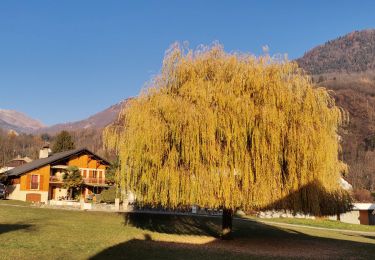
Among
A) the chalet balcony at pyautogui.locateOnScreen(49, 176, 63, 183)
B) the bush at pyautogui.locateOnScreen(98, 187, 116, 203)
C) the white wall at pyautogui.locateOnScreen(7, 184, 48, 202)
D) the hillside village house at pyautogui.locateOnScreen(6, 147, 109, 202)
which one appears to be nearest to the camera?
the bush at pyautogui.locateOnScreen(98, 187, 116, 203)

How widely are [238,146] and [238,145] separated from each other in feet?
0.15

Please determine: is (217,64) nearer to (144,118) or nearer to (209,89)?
(209,89)

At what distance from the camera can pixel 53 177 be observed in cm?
5572

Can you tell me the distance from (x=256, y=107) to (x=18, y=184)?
1700 inches

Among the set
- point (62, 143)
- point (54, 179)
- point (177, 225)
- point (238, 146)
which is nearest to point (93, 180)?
point (54, 179)

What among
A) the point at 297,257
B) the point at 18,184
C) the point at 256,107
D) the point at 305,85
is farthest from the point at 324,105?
the point at 18,184

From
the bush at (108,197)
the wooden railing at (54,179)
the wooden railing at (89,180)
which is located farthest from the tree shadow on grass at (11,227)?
the wooden railing at (89,180)

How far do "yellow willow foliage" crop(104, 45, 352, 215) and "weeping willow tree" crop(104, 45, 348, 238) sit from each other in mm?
46

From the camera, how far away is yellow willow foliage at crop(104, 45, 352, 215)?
19156 millimetres

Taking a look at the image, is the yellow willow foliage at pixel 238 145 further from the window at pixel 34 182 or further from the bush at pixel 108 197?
the window at pixel 34 182

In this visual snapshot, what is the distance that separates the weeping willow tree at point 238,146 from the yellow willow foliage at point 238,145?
46mm

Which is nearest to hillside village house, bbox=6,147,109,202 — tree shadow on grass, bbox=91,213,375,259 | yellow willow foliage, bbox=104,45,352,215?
tree shadow on grass, bbox=91,213,375,259

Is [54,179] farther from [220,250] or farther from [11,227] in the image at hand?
[220,250]

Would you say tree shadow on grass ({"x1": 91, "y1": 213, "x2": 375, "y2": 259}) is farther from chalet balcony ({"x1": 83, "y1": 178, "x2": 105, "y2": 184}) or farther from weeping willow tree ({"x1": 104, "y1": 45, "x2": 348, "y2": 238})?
chalet balcony ({"x1": 83, "y1": 178, "x2": 105, "y2": 184})
